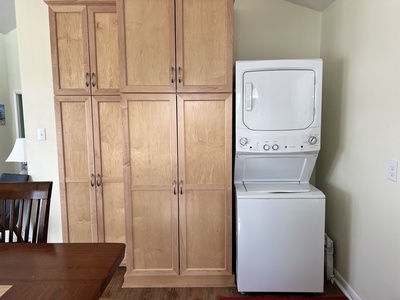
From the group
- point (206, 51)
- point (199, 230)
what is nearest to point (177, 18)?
point (206, 51)

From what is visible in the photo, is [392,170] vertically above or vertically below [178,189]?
above

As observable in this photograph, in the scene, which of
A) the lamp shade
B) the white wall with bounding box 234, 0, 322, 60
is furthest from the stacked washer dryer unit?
the lamp shade

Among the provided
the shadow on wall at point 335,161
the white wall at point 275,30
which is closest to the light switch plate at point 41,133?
the white wall at point 275,30

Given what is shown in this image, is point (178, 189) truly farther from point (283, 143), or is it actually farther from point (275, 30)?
point (275, 30)

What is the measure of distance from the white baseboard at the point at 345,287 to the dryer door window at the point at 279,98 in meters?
1.28

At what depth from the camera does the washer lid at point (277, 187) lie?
205cm

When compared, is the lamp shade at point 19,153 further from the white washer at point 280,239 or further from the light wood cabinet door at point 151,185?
the white washer at point 280,239

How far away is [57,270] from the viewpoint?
103 centimetres

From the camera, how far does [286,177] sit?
2.27 meters

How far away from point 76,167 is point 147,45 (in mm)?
1228

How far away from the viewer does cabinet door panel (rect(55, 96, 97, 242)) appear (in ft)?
7.72

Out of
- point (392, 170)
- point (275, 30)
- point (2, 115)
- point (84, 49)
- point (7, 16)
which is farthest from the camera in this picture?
point (2, 115)

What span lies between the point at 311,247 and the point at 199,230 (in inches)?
33.4

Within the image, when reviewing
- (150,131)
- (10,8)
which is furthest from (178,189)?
(10,8)
